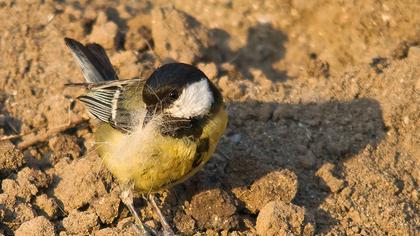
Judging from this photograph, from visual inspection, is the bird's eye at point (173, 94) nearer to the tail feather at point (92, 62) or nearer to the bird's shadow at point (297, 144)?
the bird's shadow at point (297, 144)

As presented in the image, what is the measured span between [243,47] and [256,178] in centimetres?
244

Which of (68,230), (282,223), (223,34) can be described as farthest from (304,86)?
(68,230)

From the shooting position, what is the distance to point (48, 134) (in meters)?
5.79

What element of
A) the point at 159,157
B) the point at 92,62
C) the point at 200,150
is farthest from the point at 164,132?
the point at 92,62

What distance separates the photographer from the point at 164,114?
466cm

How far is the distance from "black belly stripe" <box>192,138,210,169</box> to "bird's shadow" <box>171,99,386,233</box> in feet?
1.30

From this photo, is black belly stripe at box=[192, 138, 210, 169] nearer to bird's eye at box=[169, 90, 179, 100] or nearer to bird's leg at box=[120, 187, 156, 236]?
bird's eye at box=[169, 90, 179, 100]

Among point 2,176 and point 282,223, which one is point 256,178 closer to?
point 282,223

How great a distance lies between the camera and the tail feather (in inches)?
232

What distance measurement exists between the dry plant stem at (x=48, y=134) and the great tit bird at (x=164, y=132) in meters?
0.75

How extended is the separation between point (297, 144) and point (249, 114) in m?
0.52

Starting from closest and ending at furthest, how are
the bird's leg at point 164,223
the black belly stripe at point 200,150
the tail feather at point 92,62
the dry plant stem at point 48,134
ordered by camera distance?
1. the black belly stripe at point 200,150
2. the bird's leg at point 164,223
3. the dry plant stem at point 48,134
4. the tail feather at point 92,62

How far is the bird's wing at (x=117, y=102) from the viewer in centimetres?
510

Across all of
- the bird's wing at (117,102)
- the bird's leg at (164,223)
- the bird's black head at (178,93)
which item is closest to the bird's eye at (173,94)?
the bird's black head at (178,93)
